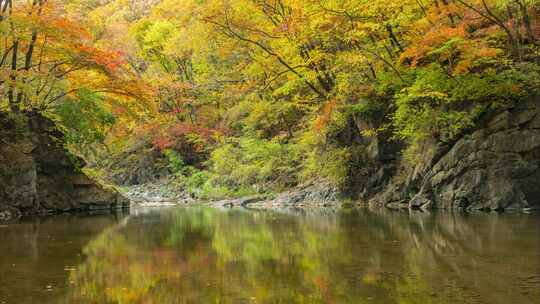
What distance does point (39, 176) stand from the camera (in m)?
21.8

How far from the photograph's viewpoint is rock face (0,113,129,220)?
791 inches

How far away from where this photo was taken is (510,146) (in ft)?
59.1

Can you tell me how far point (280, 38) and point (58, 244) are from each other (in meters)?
14.6

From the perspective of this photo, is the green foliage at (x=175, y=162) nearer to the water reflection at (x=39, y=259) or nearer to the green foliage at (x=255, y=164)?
the green foliage at (x=255, y=164)

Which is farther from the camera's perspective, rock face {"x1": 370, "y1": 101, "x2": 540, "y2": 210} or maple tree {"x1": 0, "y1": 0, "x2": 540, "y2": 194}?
maple tree {"x1": 0, "y1": 0, "x2": 540, "y2": 194}

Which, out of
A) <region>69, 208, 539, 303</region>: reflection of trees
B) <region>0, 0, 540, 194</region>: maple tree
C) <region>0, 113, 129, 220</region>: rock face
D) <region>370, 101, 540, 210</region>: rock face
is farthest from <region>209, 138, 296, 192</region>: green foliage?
<region>69, 208, 539, 303</region>: reflection of trees

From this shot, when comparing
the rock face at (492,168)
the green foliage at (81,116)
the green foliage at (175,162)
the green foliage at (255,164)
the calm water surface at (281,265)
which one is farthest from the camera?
the green foliage at (175,162)

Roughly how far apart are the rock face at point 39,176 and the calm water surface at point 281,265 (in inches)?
294

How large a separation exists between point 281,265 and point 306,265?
32 centimetres

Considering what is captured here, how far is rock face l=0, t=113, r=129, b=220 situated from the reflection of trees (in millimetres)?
8783

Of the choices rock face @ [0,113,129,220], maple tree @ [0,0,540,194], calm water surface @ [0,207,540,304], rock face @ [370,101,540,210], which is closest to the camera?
calm water surface @ [0,207,540,304]

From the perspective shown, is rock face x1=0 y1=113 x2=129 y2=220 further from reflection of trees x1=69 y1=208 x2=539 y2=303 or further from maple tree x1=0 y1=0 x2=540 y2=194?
reflection of trees x1=69 y1=208 x2=539 y2=303

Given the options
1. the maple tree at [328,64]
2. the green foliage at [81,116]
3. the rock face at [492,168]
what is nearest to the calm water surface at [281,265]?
the rock face at [492,168]

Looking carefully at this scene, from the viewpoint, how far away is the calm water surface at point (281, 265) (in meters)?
5.81
